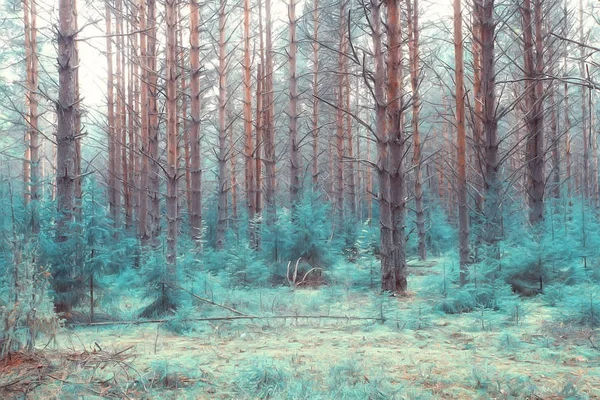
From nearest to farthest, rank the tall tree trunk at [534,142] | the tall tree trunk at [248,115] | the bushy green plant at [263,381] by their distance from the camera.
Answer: the bushy green plant at [263,381]
the tall tree trunk at [534,142]
the tall tree trunk at [248,115]

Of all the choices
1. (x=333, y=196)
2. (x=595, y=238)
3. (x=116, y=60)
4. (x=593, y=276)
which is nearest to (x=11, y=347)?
(x=593, y=276)

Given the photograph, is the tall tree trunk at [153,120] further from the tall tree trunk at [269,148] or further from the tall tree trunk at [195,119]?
the tall tree trunk at [269,148]

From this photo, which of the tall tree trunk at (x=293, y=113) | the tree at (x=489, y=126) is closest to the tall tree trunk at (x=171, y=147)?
the tall tree trunk at (x=293, y=113)

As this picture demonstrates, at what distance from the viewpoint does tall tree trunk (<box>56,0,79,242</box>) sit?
5844 mm

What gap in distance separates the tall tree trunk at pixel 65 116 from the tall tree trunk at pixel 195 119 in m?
3.95

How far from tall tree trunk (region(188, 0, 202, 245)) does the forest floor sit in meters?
5.60

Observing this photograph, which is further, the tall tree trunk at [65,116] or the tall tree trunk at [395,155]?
the tall tree trunk at [395,155]

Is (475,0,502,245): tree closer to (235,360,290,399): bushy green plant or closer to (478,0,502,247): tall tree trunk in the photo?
(478,0,502,247): tall tree trunk

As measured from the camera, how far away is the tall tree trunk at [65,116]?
5.84m

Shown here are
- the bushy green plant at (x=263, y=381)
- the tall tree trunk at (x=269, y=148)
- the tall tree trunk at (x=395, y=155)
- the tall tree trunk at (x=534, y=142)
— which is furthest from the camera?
the tall tree trunk at (x=269, y=148)

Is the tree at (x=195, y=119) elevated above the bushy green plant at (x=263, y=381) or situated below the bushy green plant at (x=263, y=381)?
above

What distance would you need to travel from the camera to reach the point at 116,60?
51.1 feet

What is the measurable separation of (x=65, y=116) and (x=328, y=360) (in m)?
4.25

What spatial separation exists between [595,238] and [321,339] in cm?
725
